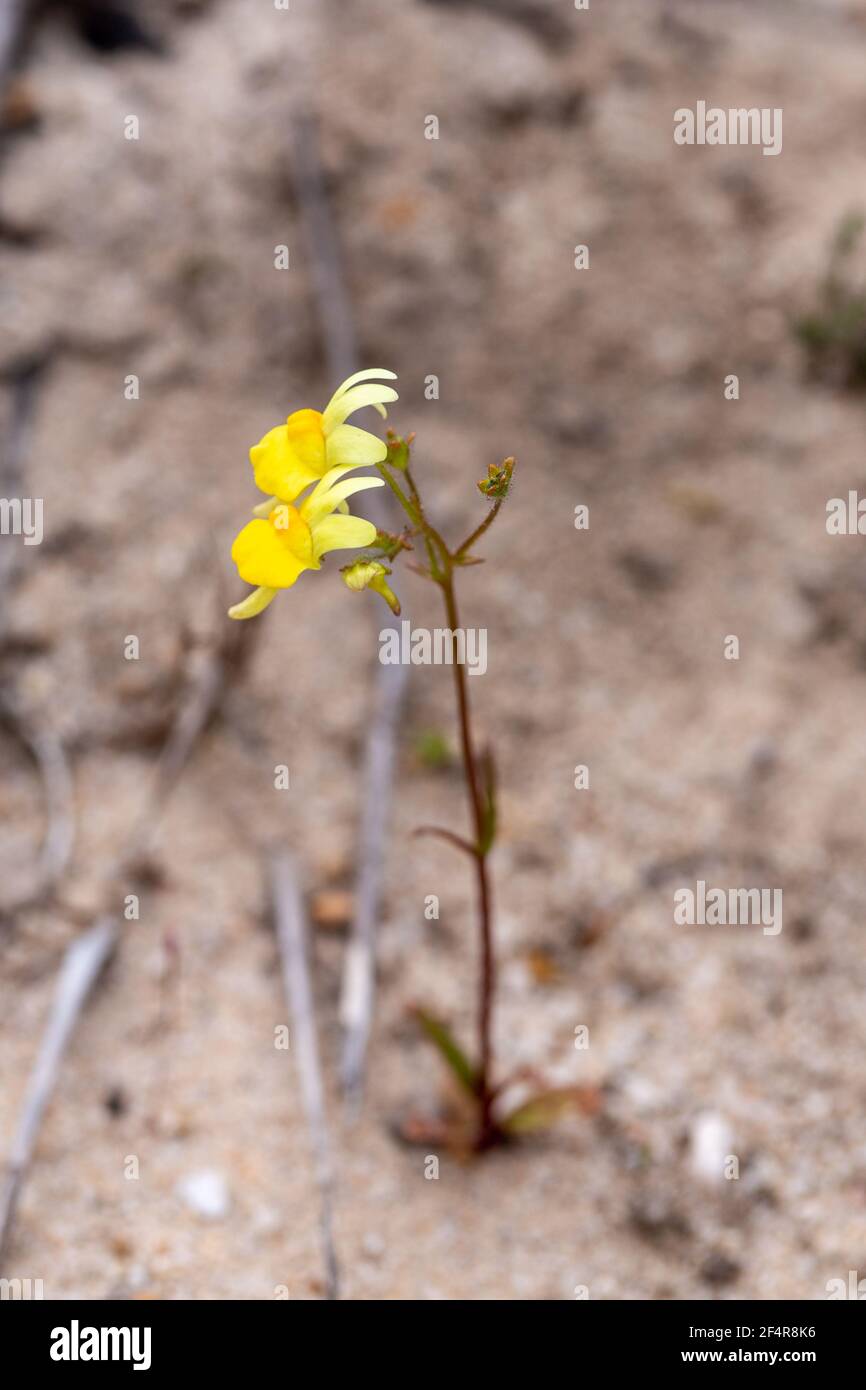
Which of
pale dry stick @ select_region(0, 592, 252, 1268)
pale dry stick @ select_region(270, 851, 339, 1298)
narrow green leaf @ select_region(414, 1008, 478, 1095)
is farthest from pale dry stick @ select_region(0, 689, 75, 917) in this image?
narrow green leaf @ select_region(414, 1008, 478, 1095)

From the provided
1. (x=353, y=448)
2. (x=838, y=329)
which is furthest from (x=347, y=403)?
(x=838, y=329)

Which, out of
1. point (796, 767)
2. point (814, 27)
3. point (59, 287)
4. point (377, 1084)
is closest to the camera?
point (377, 1084)

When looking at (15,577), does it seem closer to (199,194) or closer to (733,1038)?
(199,194)

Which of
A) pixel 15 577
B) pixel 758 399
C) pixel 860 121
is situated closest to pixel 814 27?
pixel 860 121

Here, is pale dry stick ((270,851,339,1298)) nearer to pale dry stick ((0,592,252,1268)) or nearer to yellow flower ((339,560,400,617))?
pale dry stick ((0,592,252,1268))

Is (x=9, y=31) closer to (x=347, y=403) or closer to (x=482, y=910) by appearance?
(x=347, y=403)

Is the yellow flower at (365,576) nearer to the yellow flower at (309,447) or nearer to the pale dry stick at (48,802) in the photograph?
the yellow flower at (309,447)
